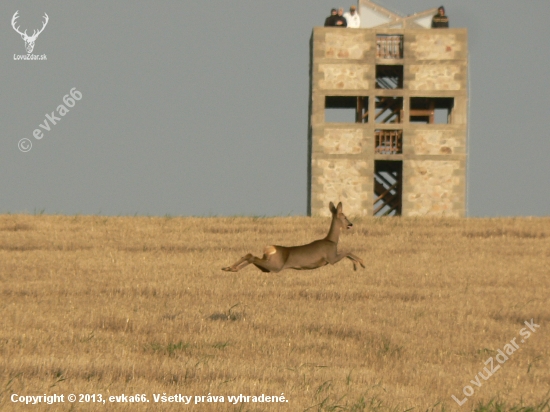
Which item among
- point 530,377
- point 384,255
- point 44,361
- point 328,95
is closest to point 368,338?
point 530,377

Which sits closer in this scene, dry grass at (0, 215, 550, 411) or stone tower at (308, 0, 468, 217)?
dry grass at (0, 215, 550, 411)

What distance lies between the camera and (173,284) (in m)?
19.8

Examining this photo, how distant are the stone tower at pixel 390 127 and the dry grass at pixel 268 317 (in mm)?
17392

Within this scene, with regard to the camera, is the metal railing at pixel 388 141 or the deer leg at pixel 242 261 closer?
the deer leg at pixel 242 261

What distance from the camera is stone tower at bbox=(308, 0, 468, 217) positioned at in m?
47.0

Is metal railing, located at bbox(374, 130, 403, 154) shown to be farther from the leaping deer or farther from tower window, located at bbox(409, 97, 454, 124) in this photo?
the leaping deer

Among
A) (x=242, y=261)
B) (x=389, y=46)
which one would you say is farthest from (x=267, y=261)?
(x=389, y=46)

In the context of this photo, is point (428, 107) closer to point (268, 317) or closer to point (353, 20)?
point (353, 20)

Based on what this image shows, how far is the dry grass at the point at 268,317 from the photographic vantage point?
11539 mm

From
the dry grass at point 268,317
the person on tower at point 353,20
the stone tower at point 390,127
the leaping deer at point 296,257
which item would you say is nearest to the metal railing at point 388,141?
the stone tower at point 390,127

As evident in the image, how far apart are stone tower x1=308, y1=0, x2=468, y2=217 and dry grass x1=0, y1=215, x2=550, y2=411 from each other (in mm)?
17392

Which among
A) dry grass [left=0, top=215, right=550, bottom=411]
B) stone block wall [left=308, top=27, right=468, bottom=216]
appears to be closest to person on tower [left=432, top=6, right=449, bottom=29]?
stone block wall [left=308, top=27, right=468, bottom=216]

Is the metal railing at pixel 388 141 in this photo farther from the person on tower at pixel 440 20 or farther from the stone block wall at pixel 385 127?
the person on tower at pixel 440 20

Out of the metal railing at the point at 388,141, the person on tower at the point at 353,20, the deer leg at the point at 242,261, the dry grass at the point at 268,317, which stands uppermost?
the person on tower at the point at 353,20
